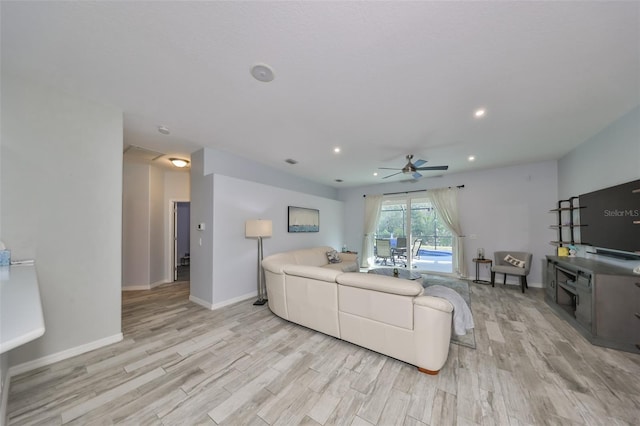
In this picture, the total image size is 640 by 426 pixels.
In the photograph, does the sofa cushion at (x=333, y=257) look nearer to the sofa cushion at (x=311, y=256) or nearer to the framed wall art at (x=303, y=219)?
the sofa cushion at (x=311, y=256)

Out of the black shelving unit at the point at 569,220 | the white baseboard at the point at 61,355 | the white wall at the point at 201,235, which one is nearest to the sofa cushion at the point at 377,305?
the white wall at the point at 201,235

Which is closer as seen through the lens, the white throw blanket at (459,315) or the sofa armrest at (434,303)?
the sofa armrest at (434,303)

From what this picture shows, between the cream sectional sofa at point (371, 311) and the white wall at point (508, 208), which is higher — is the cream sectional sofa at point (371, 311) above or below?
below

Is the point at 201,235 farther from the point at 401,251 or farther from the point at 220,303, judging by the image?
the point at 401,251

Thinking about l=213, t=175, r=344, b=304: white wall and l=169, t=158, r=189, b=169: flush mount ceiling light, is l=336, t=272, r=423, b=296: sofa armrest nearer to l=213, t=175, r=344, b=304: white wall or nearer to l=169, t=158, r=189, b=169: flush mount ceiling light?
l=213, t=175, r=344, b=304: white wall

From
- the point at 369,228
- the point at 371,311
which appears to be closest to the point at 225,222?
the point at 371,311

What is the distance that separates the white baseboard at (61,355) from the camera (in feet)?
6.70

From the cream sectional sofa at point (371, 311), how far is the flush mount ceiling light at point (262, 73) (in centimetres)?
217

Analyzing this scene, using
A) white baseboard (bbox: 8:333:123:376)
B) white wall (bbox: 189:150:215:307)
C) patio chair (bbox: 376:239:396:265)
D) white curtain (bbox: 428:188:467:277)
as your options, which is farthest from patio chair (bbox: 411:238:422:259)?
white baseboard (bbox: 8:333:123:376)

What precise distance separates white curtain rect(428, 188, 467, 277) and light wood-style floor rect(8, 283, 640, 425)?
9.04ft

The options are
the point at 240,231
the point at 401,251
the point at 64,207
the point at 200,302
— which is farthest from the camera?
the point at 401,251

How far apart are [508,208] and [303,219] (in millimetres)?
5006

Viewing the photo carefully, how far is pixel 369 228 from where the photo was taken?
280 inches

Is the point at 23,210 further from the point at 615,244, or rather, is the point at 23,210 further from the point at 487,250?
the point at 487,250
